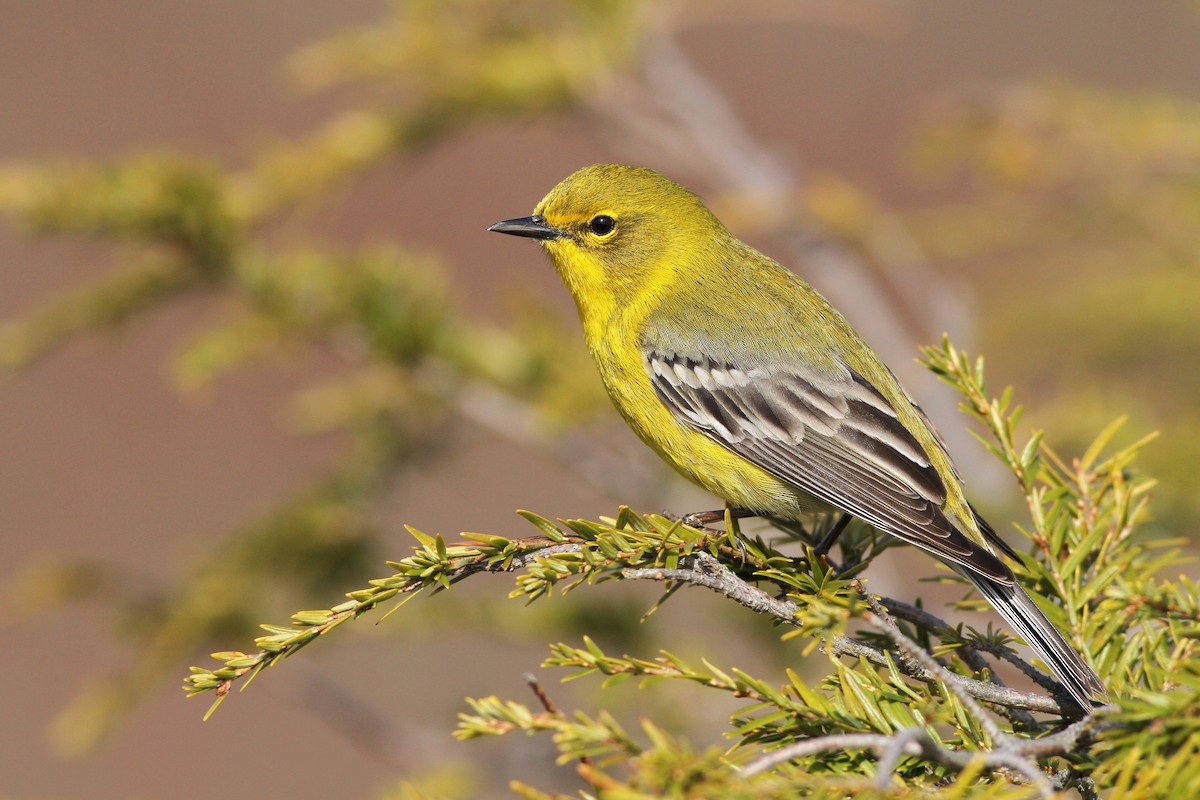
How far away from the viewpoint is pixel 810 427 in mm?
4066

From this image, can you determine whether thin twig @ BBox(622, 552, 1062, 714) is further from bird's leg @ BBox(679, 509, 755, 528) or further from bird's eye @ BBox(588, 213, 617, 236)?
bird's eye @ BBox(588, 213, 617, 236)

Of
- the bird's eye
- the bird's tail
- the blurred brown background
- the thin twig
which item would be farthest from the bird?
the blurred brown background

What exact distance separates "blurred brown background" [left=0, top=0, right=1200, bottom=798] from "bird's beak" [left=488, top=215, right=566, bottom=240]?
13.6 feet

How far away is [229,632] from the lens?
426 centimetres

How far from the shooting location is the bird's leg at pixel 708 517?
354cm

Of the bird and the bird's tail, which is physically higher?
the bird

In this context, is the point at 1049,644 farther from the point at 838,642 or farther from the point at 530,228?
the point at 530,228

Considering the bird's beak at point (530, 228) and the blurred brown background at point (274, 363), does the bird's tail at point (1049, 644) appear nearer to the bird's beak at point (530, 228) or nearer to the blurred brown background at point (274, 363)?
the bird's beak at point (530, 228)

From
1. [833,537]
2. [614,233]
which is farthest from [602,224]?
[833,537]

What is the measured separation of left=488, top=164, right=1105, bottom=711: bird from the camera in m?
3.69

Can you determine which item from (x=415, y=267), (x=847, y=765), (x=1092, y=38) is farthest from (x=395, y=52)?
(x=1092, y=38)

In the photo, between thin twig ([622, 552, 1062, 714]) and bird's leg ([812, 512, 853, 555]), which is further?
bird's leg ([812, 512, 853, 555])

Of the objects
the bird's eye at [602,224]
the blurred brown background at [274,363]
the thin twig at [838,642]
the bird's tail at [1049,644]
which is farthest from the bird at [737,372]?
the blurred brown background at [274,363]

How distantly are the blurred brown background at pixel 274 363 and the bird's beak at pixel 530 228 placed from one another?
4134 millimetres
